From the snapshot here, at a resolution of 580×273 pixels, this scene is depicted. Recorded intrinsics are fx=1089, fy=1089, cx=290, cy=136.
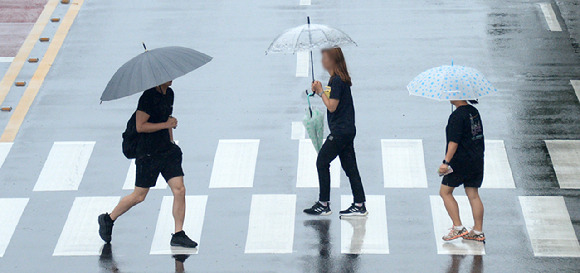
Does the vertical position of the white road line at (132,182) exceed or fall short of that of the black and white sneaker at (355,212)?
it falls short

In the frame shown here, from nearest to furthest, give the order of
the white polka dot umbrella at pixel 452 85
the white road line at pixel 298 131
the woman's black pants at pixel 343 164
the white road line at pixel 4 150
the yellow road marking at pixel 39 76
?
1. the white polka dot umbrella at pixel 452 85
2. the woman's black pants at pixel 343 164
3. the white road line at pixel 4 150
4. the white road line at pixel 298 131
5. the yellow road marking at pixel 39 76

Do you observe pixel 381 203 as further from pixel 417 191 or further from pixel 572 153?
pixel 572 153

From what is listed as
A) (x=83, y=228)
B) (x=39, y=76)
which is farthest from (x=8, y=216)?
(x=39, y=76)

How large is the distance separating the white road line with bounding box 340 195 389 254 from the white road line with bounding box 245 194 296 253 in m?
0.55

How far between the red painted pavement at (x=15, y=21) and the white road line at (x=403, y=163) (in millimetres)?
6566

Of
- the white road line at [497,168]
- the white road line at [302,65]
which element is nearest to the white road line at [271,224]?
the white road line at [497,168]

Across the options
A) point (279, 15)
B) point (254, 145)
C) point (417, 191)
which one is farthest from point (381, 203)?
point (279, 15)

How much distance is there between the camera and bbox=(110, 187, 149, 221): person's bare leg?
10.8m

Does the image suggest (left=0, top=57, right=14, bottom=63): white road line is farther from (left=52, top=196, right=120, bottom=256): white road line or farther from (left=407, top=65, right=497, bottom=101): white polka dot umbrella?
(left=407, top=65, right=497, bottom=101): white polka dot umbrella

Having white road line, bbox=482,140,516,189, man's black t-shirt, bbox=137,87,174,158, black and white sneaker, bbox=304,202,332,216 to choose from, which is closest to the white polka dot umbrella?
black and white sneaker, bbox=304,202,332,216

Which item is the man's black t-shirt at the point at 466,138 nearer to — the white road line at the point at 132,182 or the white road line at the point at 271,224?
the white road line at the point at 271,224

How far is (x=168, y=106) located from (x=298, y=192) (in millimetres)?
2212

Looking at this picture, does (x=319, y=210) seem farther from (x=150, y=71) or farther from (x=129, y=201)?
(x=150, y=71)

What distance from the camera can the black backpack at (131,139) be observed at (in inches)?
412
